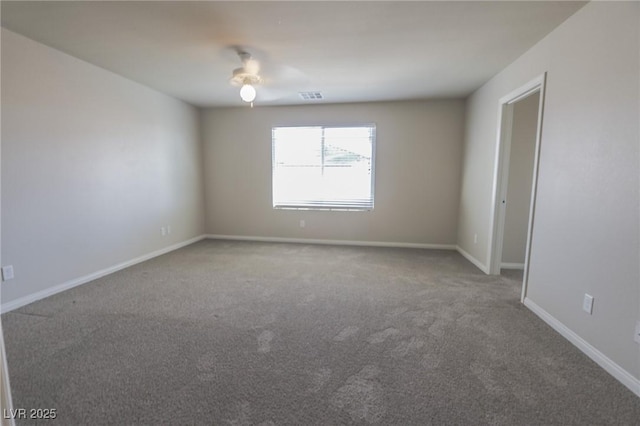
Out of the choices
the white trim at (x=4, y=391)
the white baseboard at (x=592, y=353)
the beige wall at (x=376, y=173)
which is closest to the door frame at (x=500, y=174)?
the white baseboard at (x=592, y=353)

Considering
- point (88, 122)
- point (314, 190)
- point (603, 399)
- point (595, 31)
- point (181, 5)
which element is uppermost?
point (181, 5)

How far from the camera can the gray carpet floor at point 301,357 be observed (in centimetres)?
147

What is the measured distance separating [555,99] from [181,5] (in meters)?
2.94

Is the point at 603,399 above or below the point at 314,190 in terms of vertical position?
below

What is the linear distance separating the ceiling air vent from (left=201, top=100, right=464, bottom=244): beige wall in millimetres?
340

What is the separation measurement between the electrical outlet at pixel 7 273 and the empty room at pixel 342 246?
0.04 feet

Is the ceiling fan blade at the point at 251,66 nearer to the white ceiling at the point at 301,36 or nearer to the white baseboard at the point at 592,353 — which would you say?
the white ceiling at the point at 301,36

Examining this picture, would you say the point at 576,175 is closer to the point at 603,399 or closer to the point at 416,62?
the point at 603,399

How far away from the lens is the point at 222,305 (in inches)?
104

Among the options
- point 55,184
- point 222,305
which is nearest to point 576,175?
point 222,305

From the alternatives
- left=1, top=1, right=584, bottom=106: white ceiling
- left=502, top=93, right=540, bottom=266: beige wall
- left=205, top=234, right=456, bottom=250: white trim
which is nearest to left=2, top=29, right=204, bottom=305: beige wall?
left=1, top=1, right=584, bottom=106: white ceiling

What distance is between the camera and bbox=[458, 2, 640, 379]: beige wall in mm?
1669

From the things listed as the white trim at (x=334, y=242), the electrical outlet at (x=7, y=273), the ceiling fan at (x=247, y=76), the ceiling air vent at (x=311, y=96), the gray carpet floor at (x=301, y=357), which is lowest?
the gray carpet floor at (x=301, y=357)

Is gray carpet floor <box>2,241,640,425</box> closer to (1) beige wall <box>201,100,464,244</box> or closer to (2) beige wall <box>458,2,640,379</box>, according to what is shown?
(2) beige wall <box>458,2,640,379</box>
